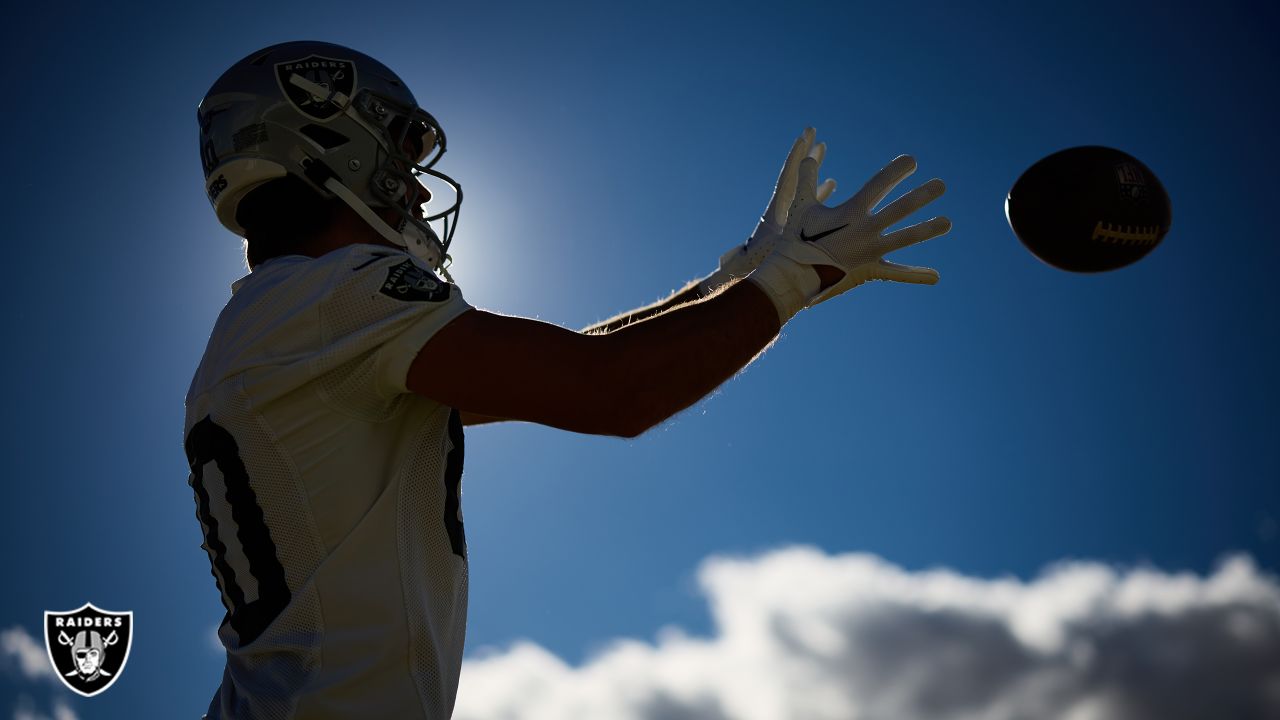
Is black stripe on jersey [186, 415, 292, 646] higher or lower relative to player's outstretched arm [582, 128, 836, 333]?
lower

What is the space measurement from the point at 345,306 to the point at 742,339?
987mm

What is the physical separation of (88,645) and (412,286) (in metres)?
10.4

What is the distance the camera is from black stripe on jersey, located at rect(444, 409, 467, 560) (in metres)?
2.78

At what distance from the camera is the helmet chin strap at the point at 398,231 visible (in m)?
3.15

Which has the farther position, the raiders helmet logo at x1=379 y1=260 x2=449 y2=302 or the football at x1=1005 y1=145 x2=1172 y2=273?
the football at x1=1005 y1=145 x2=1172 y2=273

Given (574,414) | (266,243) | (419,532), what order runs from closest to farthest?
(574,414), (419,532), (266,243)

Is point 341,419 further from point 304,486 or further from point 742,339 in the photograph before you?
point 742,339

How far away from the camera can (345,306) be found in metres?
2.54

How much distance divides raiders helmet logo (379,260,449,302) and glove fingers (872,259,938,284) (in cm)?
144

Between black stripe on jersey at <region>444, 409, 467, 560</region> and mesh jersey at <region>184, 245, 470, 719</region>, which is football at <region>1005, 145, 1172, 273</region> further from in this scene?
mesh jersey at <region>184, 245, 470, 719</region>

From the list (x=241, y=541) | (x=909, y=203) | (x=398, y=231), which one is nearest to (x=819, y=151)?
(x=909, y=203)

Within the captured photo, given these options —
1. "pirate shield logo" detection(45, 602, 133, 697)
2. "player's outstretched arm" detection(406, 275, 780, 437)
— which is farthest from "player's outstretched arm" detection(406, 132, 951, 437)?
"pirate shield logo" detection(45, 602, 133, 697)

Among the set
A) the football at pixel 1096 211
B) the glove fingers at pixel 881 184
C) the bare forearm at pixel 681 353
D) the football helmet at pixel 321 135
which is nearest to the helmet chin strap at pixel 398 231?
the football helmet at pixel 321 135

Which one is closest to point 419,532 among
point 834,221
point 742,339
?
point 742,339
